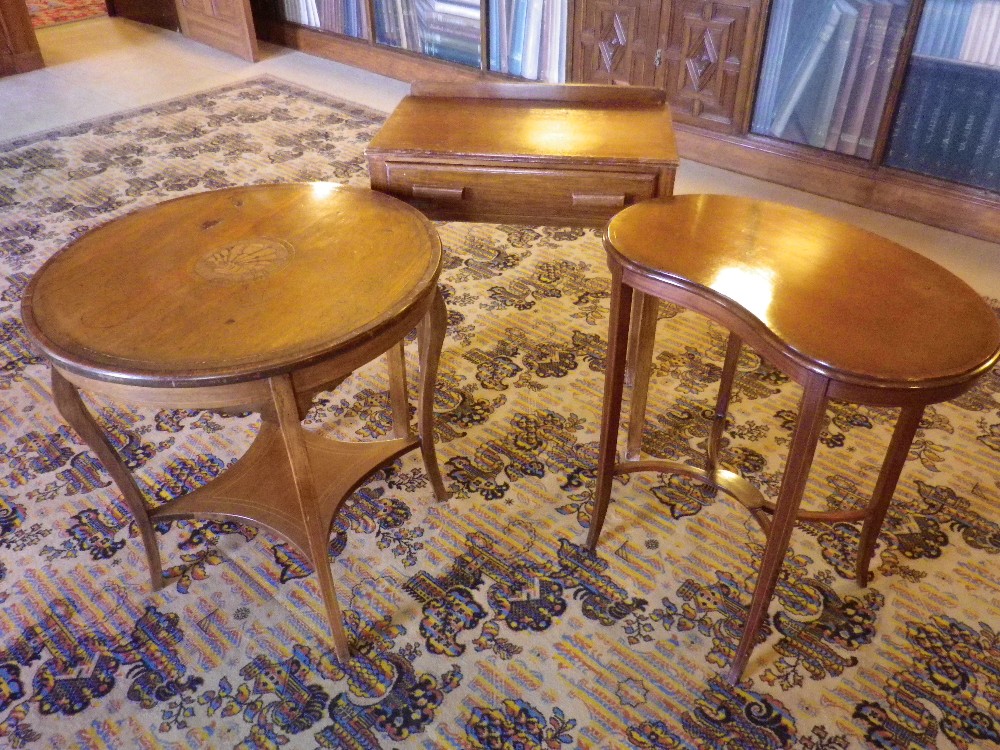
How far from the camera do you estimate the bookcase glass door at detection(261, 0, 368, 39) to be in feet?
16.1

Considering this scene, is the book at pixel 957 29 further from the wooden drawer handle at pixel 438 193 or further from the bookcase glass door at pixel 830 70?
the wooden drawer handle at pixel 438 193

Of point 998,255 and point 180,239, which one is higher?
point 180,239

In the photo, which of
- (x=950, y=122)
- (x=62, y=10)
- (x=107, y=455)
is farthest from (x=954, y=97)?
(x=62, y=10)

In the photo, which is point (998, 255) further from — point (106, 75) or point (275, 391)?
point (106, 75)

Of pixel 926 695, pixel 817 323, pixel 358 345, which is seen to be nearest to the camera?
pixel 817 323

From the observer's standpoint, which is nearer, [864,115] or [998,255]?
[998,255]

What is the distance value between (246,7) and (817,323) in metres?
4.91

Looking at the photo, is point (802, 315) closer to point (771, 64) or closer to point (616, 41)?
point (771, 64)

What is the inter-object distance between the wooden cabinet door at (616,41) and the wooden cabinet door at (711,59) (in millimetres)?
89

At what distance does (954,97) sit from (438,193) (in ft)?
7.50

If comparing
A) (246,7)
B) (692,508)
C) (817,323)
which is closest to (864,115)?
(692,508)

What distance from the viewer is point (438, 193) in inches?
74.6

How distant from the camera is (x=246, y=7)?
506 cm

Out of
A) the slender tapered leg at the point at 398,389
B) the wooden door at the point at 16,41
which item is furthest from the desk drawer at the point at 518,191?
the wooden door at the point at 16,41
